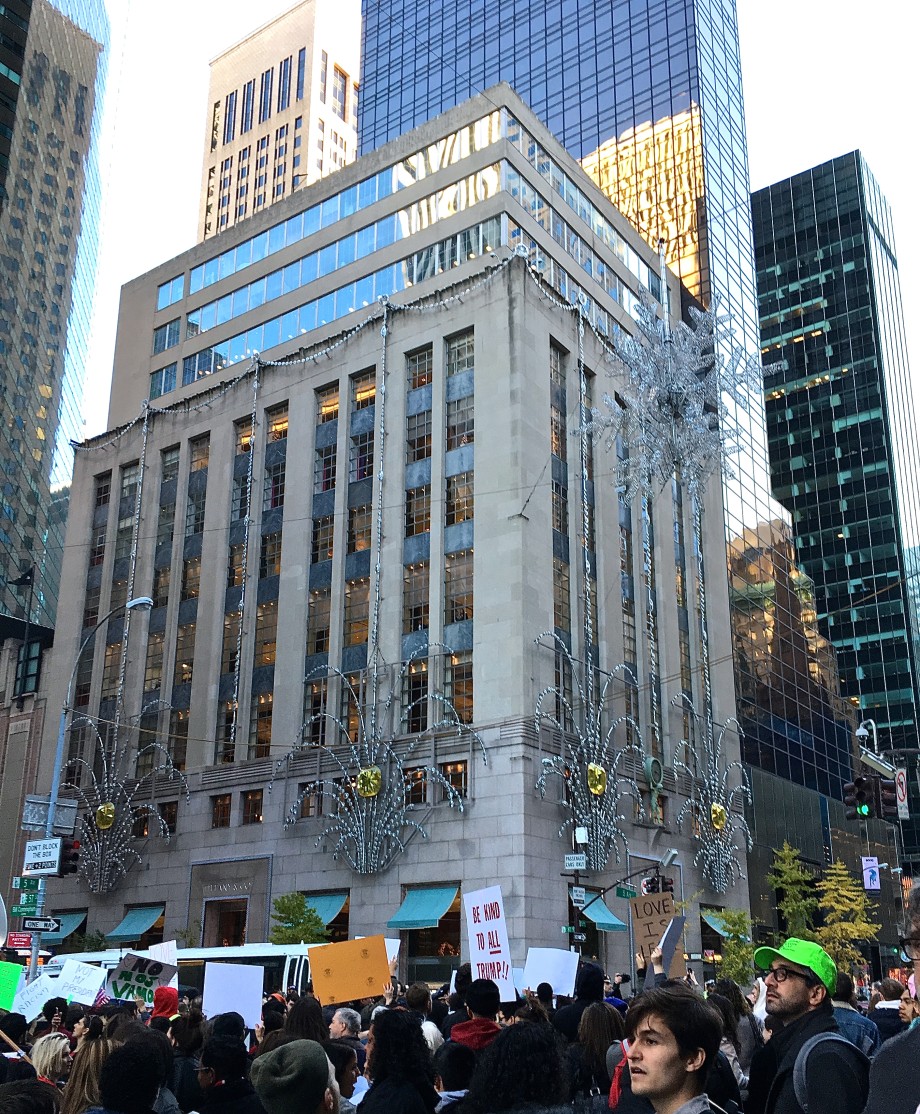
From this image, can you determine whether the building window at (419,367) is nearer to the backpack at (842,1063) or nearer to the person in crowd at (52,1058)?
the person in crowd at (52,1058)

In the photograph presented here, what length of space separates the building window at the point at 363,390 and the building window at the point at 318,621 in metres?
9.02

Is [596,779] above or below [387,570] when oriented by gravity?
below

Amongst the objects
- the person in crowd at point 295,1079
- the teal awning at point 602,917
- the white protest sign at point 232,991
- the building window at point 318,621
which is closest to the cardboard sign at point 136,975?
the white protest sign at point 232,991

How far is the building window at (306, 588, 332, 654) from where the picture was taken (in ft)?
170

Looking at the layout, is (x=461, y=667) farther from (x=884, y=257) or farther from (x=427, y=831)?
(x=884, y=257)

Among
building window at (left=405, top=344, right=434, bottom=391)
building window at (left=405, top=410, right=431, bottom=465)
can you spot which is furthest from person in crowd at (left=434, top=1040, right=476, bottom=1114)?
building window at (left=405, top=344, right=434, bottom=391)

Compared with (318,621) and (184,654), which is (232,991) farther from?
(184,654)

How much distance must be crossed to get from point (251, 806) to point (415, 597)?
11972mm

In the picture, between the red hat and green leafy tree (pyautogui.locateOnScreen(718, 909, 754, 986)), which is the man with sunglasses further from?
green leafy tree (pyautogui.locateOnScreen(718, 909, 754, 986))

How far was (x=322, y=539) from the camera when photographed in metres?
53.8

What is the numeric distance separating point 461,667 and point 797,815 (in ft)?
102

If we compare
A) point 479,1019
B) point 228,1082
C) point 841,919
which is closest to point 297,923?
point 479,1019

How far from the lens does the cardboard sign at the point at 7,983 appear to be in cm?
1115

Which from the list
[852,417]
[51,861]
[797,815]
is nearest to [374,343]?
[51,861]
